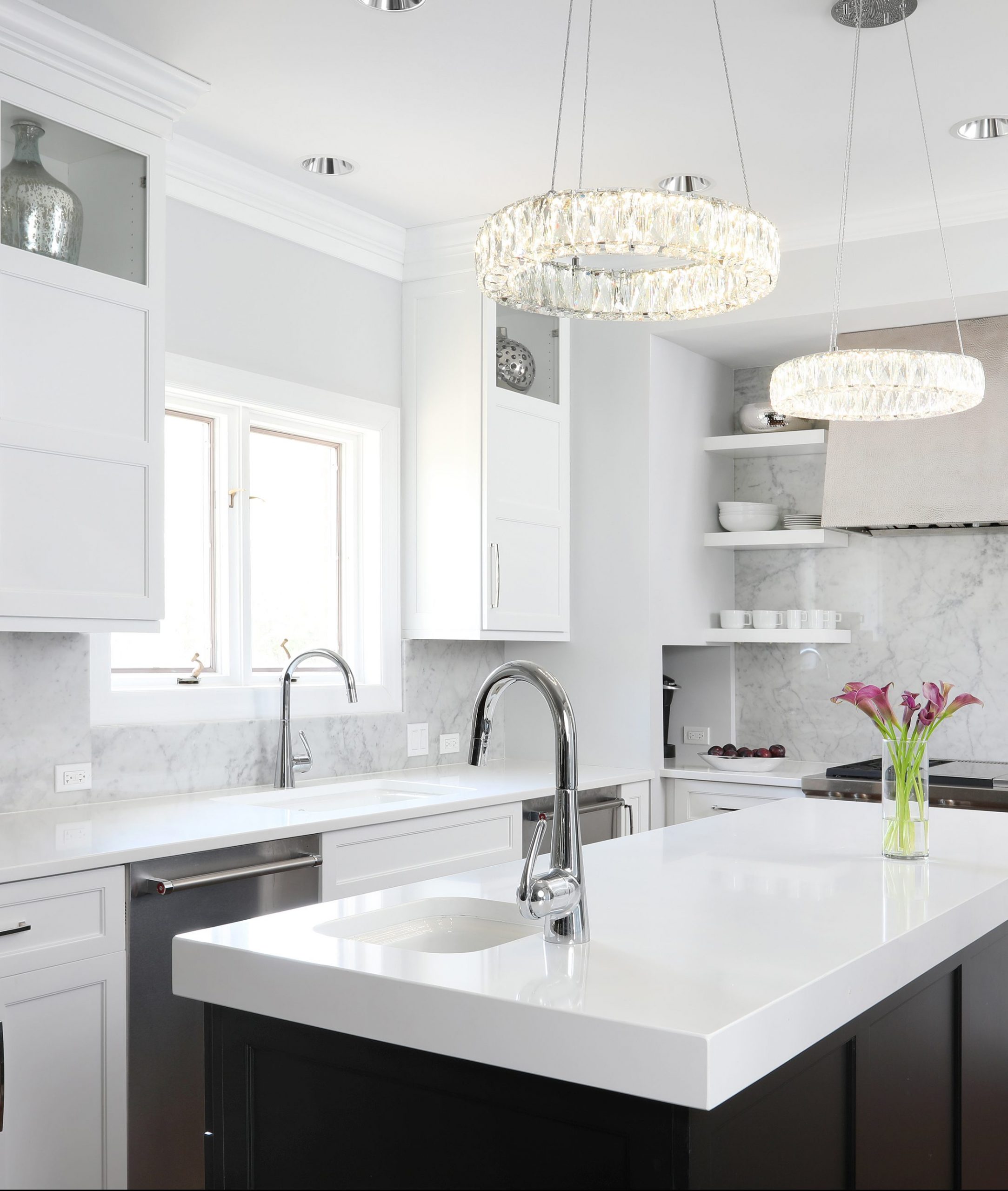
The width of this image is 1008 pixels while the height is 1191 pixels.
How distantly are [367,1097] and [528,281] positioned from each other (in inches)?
56.5

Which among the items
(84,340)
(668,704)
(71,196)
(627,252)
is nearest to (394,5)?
(71,196)

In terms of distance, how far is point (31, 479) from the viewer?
2.58 meters

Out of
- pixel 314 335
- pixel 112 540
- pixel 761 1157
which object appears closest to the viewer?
pixel 761 1157

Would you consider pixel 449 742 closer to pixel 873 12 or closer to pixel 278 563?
pixel 278 563

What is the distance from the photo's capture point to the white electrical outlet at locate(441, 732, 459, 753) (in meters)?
4.27

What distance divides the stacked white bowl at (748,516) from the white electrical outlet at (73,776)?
2.61 meters

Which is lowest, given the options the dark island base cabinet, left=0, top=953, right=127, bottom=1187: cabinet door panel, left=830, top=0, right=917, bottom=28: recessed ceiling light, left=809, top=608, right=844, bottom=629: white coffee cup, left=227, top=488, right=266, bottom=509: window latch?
left=0, top=953, right=127, bottom=1187: cabinet door panel

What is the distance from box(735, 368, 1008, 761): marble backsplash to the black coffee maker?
276 millimetres

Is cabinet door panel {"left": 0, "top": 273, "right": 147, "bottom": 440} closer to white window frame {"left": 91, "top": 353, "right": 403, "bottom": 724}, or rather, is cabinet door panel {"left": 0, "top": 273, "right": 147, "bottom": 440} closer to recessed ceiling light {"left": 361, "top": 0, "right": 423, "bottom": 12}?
white window frame {"left": 91, "top": 353, "right": 403, "bottom": 724}

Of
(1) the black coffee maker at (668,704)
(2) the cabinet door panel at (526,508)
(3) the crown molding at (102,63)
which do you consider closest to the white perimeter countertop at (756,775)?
(1) the black coffee maker at (668,704)

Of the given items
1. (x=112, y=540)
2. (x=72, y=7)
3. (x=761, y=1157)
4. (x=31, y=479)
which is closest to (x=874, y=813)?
(x=761, y=1157)

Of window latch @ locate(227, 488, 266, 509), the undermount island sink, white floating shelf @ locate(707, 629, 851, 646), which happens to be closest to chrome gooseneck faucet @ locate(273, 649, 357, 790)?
the undermount island sink

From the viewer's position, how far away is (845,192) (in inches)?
131

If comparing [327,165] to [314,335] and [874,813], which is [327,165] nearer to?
[314,335]
